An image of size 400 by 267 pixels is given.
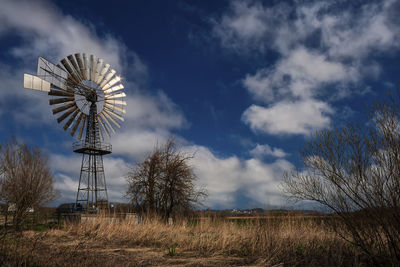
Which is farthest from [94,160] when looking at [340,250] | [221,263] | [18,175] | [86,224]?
[340,250]

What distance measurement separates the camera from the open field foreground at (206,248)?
6.93 metres

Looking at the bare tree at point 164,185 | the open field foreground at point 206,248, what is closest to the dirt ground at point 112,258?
the open field foreground at point 206,248

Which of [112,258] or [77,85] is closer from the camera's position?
[112,258]

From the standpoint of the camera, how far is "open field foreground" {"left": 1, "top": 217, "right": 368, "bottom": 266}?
693cm

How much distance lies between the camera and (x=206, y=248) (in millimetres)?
9695

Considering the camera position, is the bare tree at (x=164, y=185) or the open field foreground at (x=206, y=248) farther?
the bare tree at (x=164, y=185)

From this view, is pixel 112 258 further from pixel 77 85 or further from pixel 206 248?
pixel 77 85

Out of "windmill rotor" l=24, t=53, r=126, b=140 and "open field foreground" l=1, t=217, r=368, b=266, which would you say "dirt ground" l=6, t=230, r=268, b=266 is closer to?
"open field foreground" l=1, t=217, r=368, b=266

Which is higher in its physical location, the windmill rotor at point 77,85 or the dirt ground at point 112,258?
the windmill rotor at point 77,85

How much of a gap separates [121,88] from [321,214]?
78.5 feet

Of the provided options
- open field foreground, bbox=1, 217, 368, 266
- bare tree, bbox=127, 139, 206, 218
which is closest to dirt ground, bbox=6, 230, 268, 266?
open field foreground, bbox=1, 217, 368, 266

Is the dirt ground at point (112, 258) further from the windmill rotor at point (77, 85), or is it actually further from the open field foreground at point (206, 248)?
the windmill rotor at point (77, 85)

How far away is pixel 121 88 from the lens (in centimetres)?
2808

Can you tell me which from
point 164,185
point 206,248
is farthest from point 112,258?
point 164,185
